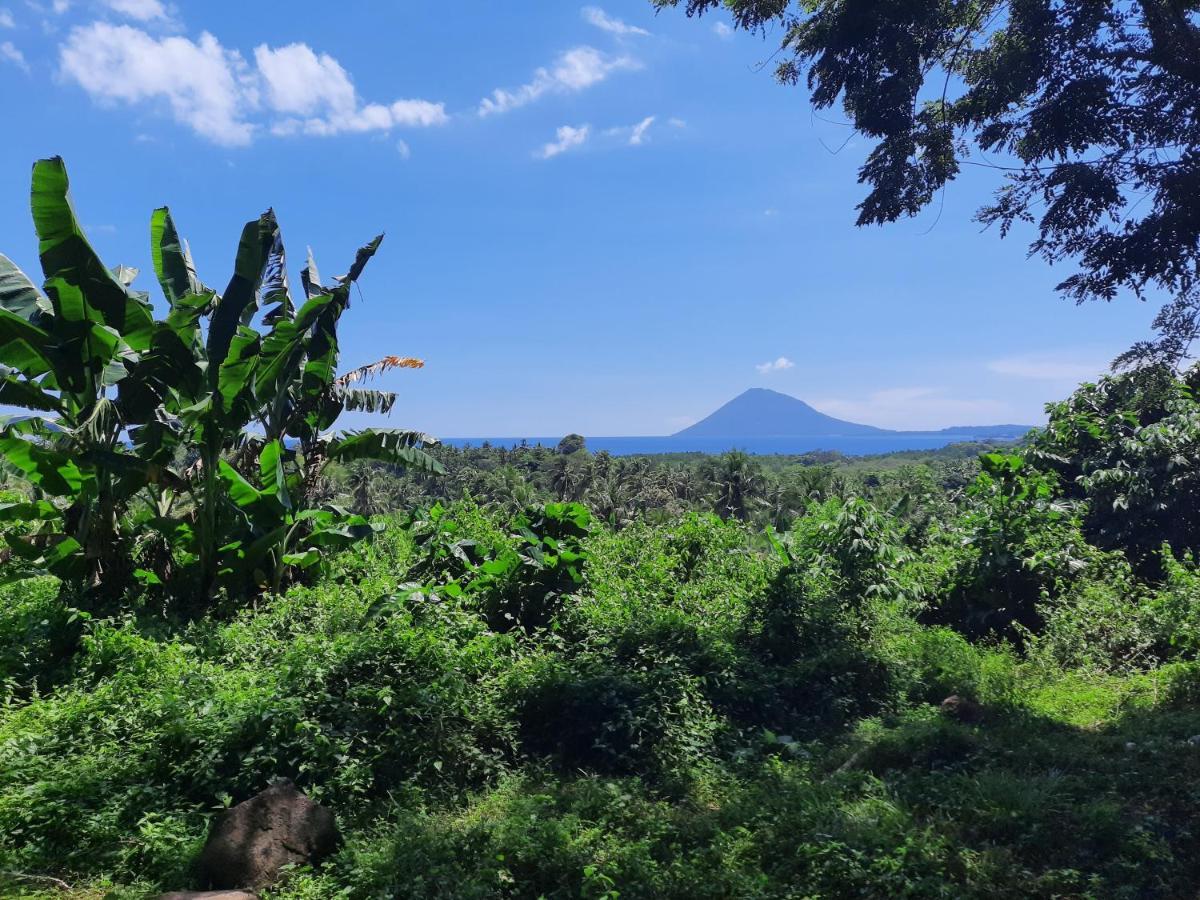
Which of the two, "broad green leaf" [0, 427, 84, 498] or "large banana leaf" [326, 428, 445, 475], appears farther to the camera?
"large banana leaf" [326, 428, 445, 475]

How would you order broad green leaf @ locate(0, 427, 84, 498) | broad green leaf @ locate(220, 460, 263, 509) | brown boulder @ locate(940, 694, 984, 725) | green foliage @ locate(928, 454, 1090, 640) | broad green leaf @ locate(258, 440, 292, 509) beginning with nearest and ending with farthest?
brown boulder @ locate(940, 694, 984, 725) → broad green leaf @ locate(0, 427, 84, 498) → broad green leaf @ locate(220, 460, 263, 509) → broad green leaf @ locate(258, 440, 292, 509) → green foliage @ locate(928, 454, 1090, 640)

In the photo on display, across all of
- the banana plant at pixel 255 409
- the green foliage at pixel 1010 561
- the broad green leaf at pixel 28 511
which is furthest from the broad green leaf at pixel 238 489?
the green foliage at pixel 1010 561

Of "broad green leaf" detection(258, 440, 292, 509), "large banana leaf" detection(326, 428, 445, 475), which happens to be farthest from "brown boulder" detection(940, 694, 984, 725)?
"broad green leaf" detection(258, 440, 292, 509)

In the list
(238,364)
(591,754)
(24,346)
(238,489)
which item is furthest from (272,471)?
(591,754)

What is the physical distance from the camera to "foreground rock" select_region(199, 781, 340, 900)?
384cm

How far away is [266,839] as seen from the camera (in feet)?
13.0

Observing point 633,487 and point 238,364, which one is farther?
point 633,487

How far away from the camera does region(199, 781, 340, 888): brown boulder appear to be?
384cm

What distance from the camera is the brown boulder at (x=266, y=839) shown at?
12.6 feet

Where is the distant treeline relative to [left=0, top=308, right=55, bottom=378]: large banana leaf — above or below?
below

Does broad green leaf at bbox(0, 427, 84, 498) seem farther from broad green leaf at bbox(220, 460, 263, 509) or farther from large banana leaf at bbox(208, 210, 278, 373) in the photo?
large banana leaf at bbox(208, 210, 278, 373)

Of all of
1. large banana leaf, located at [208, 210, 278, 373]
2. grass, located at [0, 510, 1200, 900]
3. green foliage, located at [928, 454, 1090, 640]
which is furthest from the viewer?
green foliage, located at [928, 454, 1090, 640]

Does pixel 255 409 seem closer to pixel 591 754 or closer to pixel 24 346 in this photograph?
pixel 24 346

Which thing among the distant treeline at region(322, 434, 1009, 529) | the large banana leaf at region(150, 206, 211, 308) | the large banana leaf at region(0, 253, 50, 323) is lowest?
the distant treeline at region(322, 434, 1009, 529)
